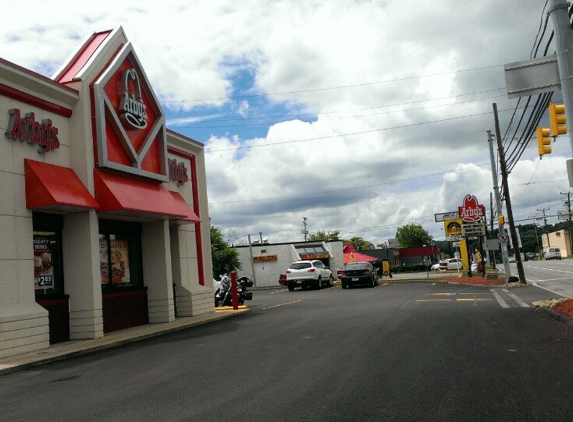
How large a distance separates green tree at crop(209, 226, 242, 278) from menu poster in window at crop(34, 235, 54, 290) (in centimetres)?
3183

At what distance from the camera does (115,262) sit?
15.7m

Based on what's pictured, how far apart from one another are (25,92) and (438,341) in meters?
10.1

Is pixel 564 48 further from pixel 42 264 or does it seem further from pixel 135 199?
pixel 42 264

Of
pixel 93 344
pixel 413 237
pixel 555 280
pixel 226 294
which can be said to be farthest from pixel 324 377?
pixel 413 237

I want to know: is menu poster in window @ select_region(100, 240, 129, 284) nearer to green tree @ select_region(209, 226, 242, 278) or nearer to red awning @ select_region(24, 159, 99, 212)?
red awning @ select_region(24, 159, 99, 212)

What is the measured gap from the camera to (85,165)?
13.3m

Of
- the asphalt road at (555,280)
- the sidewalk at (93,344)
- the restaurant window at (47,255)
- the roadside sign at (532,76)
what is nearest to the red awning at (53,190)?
the restaurant window at (47,255)

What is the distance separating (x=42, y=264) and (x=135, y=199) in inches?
110

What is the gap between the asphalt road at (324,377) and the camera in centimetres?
559

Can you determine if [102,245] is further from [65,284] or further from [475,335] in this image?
[475,335]

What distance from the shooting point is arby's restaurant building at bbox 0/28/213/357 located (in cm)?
1158

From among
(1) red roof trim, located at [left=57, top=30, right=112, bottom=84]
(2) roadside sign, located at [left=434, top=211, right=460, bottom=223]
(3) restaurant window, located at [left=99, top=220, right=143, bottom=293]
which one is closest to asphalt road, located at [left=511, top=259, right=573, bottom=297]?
(2) roadside sign, located at [left=434, top=211, right=460, bottom=223]

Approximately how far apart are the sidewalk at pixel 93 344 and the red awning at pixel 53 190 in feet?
10.1

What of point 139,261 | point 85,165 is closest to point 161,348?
point 85,165
